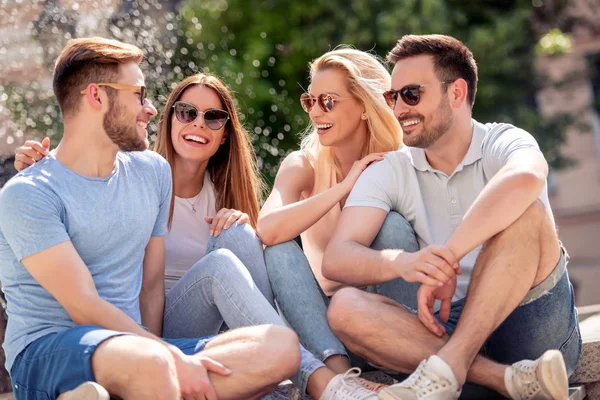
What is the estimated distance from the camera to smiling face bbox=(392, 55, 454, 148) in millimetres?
3803

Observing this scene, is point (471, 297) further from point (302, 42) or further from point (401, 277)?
point (302, 42)

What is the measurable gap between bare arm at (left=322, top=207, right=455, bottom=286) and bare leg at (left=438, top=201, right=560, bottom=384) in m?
0.14

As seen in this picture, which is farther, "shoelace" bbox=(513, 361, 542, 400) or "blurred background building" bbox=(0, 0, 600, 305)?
"blurred background building" bbox=(0, 0, 600, 305)

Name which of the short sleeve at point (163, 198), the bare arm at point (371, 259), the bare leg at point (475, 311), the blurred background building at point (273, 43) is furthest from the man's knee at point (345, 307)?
the blurred background building at point (273, 43)

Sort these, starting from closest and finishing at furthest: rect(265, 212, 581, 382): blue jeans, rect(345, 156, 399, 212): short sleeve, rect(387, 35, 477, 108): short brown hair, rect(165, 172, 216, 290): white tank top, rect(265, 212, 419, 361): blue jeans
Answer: rect(265, 212, 581, 382): blue jeans
rect(265, 212, 419, 361): blue jeans
rect(345, 156, 399, 212): short sleeve
rect(387, 35, 477, 108): short brown hair
rect(165, 172, 216, 290): white tank top

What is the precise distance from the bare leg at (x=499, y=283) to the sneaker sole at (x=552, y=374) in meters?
0.25

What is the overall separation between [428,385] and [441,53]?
148cm

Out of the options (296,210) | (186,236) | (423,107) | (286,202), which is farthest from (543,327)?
(186,236)

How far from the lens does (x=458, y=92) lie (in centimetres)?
391

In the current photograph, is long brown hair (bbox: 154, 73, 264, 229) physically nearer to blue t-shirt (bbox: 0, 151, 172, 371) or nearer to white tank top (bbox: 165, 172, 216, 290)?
white tank top (bbox: 165, 172, 216, 290)

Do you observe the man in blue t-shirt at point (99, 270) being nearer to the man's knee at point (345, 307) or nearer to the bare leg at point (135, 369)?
the bare leg at point (135, 369)

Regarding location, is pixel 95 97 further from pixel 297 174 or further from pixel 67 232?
pixel 297 174

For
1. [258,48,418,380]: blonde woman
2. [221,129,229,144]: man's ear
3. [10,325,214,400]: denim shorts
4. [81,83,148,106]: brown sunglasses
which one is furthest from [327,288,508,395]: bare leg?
[221,129,229,144]: man's ear

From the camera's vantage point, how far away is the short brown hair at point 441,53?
12.8ft
